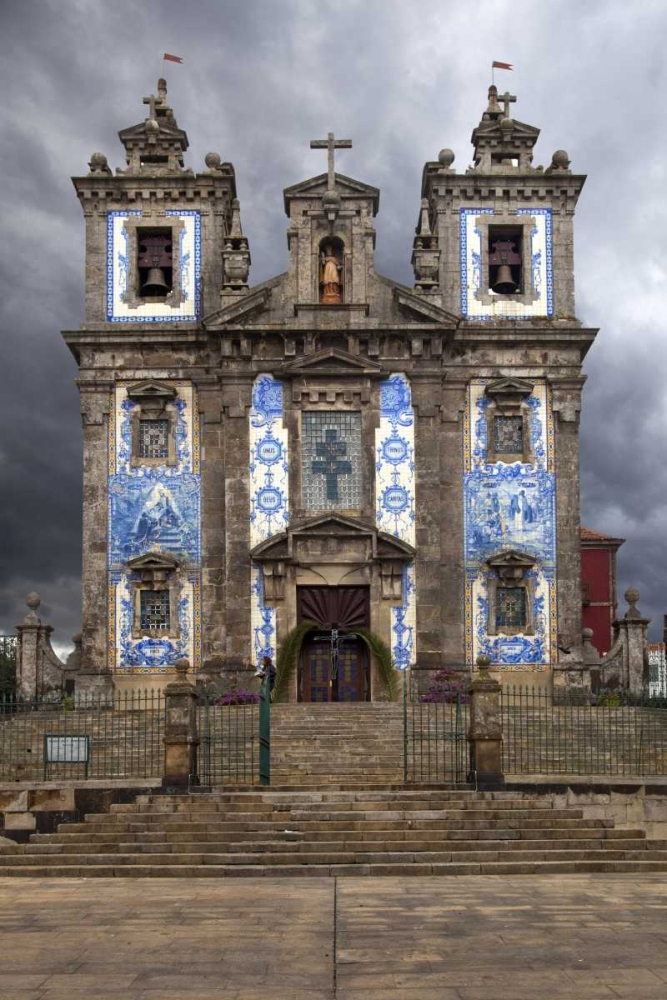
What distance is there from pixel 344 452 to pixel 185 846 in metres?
15.8

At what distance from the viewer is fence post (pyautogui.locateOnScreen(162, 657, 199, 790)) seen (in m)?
20.5

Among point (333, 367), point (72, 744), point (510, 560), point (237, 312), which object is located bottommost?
point (72, 744)

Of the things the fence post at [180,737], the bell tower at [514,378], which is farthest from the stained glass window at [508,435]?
the fence post at [180,737]

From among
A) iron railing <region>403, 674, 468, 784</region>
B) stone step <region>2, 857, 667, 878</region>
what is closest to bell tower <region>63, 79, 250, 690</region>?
iron railing <region>403, 674, 468, 784</region>

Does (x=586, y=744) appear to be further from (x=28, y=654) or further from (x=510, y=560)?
(x=28, y=654)

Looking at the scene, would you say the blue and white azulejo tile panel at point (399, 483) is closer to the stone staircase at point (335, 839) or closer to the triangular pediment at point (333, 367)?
the triangular pediment at point (333, 367)

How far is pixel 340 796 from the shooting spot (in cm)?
1997

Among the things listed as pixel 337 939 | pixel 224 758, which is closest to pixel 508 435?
pixel 224 758

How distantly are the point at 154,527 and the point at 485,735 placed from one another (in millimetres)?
14223

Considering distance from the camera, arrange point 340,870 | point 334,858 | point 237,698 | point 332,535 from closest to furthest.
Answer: point 340,870, point 334,858, point 237,698, point 332,535

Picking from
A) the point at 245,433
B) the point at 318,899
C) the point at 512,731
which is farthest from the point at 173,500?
the point at 318,899

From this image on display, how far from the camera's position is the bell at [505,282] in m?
34.2

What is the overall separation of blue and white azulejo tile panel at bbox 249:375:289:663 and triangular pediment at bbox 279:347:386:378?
0.77m

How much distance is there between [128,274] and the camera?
3434 centimetres
